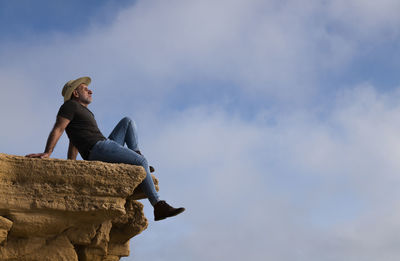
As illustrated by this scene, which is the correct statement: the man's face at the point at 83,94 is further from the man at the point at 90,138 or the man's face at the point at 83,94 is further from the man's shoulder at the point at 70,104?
the man's shoulder at the point at 70,104

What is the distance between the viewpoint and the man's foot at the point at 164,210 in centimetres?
601

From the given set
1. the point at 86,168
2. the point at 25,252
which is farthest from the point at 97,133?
the point at 25,252

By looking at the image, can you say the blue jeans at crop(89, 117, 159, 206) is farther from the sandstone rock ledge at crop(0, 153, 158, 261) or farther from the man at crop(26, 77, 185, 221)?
the sandstone rock ledge at crop(0, 153, 158, 261)

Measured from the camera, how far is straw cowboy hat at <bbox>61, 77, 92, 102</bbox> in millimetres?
6801

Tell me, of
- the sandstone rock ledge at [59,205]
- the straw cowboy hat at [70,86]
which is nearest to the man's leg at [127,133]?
the straw cowboy hat at [70,86]

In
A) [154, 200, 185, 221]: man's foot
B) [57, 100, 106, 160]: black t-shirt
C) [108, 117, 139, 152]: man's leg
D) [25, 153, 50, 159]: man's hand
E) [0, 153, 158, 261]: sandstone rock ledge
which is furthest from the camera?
[108, 117, 139, 152]: man's leg

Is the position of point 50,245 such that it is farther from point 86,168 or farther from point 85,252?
point 86,168

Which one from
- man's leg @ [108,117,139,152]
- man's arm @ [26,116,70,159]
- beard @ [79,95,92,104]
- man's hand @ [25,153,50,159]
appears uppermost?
beard @ [79,95,92,104]

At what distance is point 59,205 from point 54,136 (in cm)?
90

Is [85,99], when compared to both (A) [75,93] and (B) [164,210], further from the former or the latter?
(B) [164,210]

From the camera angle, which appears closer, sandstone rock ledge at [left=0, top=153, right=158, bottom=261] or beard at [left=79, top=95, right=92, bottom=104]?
sandstone rock ledge at [left=0, top=153, right=158, bottom=261]

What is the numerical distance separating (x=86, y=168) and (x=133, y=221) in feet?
3.01

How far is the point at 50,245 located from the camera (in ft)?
18.8

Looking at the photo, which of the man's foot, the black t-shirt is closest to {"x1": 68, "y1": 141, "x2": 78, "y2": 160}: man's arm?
the black t-shirt
